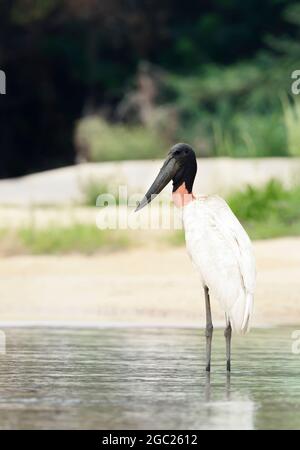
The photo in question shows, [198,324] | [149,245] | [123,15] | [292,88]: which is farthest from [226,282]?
[123,15]

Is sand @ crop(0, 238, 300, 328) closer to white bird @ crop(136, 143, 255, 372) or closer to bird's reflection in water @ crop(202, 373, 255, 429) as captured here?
white bird @ crop(136, 143, 255, 372)

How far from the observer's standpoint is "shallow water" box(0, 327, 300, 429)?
843 centimetres

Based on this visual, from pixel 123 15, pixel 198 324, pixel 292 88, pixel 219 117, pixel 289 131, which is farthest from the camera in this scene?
pixel 123 15

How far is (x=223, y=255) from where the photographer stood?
1053cm

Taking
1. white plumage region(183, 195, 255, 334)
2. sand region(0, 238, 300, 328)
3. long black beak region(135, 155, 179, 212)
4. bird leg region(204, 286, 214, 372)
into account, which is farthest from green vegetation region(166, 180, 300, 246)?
white plumage region(183, 195, 255, 334)

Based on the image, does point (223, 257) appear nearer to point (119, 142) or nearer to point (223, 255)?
point (223, 255)

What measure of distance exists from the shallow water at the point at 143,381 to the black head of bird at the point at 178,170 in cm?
117

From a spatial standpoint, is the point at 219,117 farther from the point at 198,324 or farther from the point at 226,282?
the point at 226,282

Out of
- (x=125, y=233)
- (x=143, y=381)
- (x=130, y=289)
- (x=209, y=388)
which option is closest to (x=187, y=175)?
(x=143, y=381)

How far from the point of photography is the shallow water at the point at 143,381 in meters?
8.43

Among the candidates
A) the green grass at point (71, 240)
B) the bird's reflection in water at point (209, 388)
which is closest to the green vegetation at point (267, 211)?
the green grass at point (71, 240)

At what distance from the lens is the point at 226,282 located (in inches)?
411

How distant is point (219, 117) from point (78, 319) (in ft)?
50.4

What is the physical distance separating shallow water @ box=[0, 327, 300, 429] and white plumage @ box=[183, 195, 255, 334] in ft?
1.48
